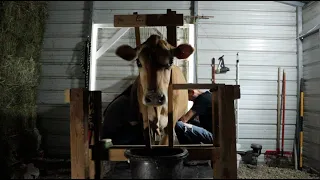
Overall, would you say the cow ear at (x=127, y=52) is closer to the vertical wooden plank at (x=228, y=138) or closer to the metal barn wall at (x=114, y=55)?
the vertical wooden plank at (x=228, y=138)

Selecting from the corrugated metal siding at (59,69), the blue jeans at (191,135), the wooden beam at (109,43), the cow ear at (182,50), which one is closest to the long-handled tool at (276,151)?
the blue jeans at (191,135)

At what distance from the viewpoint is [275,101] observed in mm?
5262

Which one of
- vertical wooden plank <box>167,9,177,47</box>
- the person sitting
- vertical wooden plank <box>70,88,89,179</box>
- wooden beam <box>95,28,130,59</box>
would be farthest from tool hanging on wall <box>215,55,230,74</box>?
vertical wooden plank <box>70,88,89,179</box>

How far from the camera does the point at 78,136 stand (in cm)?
190

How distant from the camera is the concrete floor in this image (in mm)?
2621

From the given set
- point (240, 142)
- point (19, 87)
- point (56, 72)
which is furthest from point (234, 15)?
point (19, 87)

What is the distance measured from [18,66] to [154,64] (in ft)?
10.1

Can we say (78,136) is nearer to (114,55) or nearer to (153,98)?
(153,98)

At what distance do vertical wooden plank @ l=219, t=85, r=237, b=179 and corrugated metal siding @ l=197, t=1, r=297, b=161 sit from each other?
3382 millimetres

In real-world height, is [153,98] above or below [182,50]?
below

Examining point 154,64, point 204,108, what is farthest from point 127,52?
point 204,108

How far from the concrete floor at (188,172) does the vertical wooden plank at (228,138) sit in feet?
2.33

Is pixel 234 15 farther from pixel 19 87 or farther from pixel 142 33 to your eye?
pixel 19 87

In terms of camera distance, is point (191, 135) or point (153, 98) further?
point (191, 135)
